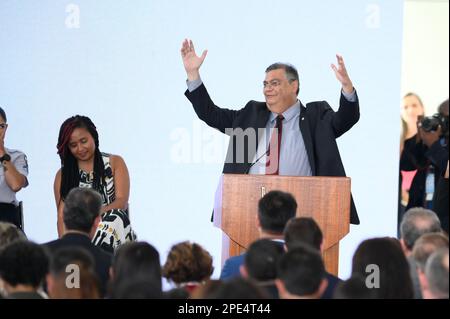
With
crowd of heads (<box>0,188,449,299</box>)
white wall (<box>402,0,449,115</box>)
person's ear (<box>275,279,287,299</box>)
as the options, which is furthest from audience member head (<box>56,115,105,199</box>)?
white wall (<box>402,0,449,115</box>)

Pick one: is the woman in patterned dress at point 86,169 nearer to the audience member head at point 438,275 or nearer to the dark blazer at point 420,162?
the dark blazer at point 420,162

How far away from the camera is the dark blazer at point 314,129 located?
4.88 metres

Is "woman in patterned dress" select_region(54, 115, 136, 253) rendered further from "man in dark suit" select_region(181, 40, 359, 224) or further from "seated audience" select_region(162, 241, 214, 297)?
"seated audience" select_region(162, 241, 214, 297)

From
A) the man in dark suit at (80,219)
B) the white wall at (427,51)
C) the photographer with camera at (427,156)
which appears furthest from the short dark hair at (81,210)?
the white wall at (427,51)

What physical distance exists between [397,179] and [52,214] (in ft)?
7.81

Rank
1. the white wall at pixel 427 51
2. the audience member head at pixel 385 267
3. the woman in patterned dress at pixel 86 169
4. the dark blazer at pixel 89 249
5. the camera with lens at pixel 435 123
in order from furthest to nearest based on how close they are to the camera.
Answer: the white wall at pixel 427 51 → the camera with lens at pixel 435 123 → the woman in patterned dress at pixel 86 169 → the dark blazer at pixel 89 249 → the audience member head at pixel 385 267

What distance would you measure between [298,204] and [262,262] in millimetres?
1182

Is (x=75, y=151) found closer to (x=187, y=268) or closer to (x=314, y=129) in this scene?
(x=314, y=129)

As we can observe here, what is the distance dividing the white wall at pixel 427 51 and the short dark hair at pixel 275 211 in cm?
464

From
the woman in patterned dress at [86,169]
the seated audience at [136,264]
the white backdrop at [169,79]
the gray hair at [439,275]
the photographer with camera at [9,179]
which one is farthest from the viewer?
the white backdrop at [169,79]

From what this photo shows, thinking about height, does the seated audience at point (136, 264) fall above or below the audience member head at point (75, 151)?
below

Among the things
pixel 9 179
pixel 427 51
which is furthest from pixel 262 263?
pixel 427 51

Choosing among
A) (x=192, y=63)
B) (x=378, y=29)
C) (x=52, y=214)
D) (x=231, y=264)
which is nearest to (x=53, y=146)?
(x=52, y=214)
